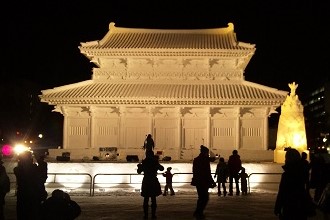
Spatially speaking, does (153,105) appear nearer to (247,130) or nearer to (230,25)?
(247,130)

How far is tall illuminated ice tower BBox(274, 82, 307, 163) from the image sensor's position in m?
30.7

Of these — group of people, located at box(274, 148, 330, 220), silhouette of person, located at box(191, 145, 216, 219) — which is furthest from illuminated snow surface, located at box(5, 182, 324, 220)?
group of people, located at box(274, 148, 330, 220)

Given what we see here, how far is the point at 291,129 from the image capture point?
1218 inches

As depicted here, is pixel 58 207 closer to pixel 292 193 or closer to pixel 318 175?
pixel 292 193

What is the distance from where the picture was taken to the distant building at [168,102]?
111ft

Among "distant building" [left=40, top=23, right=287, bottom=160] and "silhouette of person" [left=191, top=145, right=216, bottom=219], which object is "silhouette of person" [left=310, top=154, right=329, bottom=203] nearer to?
"silhouette of person" [left=191, top=145, right=216, bottom=219]

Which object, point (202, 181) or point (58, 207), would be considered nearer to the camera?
point (58, 207)

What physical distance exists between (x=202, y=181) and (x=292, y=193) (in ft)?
18.0

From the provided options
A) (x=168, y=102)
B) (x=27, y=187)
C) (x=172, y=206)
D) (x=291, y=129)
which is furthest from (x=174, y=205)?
(x=168, y=102)

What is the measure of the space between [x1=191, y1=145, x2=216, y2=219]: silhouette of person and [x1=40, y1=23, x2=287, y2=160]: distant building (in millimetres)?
18786

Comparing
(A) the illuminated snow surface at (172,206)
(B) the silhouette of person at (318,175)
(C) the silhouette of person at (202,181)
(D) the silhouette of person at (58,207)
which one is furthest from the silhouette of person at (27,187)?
(B) the silhouette of person at (318,175)

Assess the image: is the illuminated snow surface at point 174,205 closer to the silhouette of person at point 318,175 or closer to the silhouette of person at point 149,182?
the silhouette of person at point 149,182

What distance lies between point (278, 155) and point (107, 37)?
15871 millimetres

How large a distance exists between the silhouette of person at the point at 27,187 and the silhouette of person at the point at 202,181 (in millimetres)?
4935
